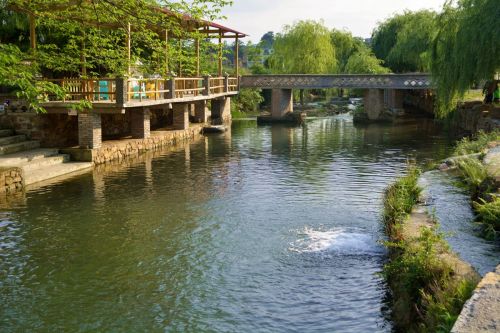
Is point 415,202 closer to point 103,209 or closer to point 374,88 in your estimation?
point 103,209

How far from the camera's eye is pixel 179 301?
935cm

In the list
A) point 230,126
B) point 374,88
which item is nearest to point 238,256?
point 230,126

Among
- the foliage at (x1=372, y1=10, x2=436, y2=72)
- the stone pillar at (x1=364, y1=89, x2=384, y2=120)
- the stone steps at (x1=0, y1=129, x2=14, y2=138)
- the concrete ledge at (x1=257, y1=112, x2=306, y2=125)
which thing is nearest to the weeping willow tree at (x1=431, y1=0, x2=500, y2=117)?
the stone pillar at (x1=364, y1=89, x2=384, y2=120)

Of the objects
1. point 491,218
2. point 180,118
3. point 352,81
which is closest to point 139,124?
point 180,118

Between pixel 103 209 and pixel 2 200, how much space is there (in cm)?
288

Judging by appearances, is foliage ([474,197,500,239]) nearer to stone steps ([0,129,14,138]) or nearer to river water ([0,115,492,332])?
river water ([0,115,492,332])

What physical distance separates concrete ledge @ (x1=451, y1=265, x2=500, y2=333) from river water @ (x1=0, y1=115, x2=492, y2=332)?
6.28 ft

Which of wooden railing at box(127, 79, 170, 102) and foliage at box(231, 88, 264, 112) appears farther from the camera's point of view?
foliage at box(231, 88, 264, 112)

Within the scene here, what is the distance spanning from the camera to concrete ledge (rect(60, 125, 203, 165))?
21.6m

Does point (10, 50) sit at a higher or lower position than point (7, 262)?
higher

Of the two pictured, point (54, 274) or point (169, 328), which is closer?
point (169, 328)

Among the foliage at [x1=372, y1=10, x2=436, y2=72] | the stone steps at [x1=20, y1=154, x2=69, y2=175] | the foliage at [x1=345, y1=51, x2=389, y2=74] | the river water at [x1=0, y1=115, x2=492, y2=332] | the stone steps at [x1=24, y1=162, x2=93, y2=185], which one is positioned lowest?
the river water at [x1=0, y1=115, x2=492, y2=332]

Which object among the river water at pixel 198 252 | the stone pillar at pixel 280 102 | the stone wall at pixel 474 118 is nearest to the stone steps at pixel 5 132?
the river water at pixel 198 252

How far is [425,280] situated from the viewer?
7.95m
